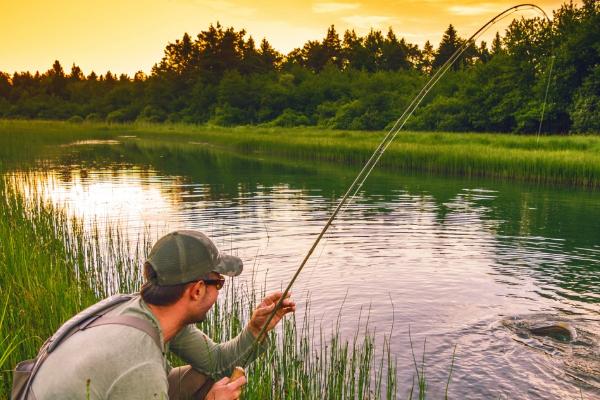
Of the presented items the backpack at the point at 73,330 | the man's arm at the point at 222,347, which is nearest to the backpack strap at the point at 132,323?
the backpack at the point at 73,330

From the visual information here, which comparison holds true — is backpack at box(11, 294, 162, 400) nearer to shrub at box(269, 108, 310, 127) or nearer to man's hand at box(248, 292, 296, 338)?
man's hand at box(248, 292, 296, 338)

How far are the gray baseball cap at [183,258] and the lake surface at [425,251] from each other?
13.5ft

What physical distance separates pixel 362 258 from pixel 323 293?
253cm

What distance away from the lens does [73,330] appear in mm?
2488

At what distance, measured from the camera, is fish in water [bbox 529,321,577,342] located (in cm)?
741

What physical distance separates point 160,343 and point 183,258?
41cm

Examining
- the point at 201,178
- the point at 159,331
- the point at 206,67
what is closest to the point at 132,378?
the point at 159,331

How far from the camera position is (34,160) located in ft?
95.8

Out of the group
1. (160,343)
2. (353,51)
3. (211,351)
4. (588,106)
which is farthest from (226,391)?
(353,51)

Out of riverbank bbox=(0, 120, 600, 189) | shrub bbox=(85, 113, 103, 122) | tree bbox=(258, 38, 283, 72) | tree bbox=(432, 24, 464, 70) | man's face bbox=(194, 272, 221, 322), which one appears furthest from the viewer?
tree bbox=(258, 38, 283, 72)

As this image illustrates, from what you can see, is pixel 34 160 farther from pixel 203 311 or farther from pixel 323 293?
pixel 203 311

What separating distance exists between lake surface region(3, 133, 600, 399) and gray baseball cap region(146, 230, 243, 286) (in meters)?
4.11

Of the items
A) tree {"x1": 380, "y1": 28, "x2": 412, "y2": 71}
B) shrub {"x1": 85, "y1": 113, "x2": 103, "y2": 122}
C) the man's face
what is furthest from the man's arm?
shrub {"x1": 85, "y1": 113, "x2": 103, "y2": 122}

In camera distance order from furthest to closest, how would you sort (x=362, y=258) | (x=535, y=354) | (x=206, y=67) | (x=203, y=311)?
(x=206, y=67) → (x=362, y=258) → (x=535, y=354) → (x=203, y=311)
